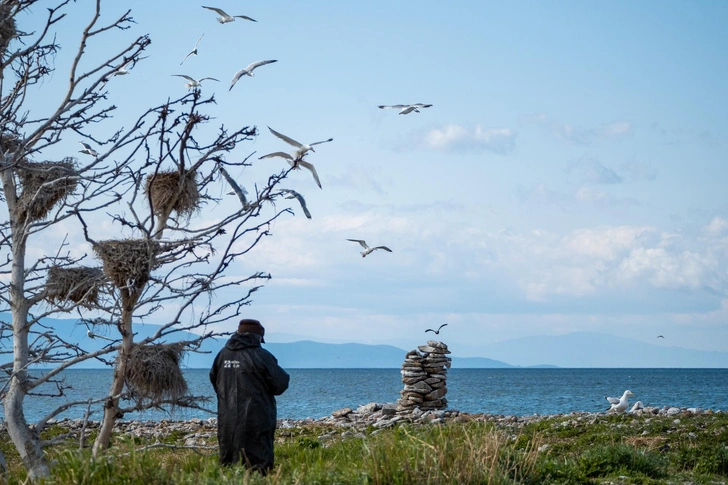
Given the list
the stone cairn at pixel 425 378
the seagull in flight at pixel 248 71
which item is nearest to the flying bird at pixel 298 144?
the seagull in flight at pixel 248 71

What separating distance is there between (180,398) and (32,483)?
1.71 m

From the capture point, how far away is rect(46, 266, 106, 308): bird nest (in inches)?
348

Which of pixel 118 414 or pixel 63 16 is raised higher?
pixel 63 16

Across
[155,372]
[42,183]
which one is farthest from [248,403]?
[42,183]

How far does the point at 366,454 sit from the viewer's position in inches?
315

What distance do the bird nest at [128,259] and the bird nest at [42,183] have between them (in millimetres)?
1272

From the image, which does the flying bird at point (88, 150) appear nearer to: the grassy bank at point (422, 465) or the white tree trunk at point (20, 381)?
the white tree trunk at point (20, 381)

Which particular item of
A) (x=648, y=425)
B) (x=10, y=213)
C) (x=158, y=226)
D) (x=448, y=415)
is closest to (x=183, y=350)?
(x=158, y=226)

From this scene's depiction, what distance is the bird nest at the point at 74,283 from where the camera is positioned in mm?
8844

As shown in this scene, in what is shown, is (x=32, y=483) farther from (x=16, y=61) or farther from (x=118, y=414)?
(x=16, y=61)

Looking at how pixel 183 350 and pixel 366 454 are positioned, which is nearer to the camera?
pixel 366 454

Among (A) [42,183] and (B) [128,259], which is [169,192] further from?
(A) [42,183]

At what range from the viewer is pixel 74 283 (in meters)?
8.90

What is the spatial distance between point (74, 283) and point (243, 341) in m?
2.09
